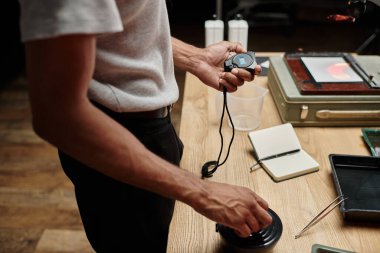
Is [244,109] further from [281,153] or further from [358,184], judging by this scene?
[358,184]

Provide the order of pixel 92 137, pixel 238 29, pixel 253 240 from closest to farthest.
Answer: pixel 92 137, pixel 253 240, pixel 238 29

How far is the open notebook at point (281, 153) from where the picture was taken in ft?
3.48

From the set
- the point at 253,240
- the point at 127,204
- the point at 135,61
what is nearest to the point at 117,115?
the point at 135,61

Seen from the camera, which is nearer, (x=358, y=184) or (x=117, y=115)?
(x=117, y=115)

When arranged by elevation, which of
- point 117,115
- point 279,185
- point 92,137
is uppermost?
point 92,137

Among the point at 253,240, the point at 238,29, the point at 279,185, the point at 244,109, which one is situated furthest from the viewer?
the point at 238,29

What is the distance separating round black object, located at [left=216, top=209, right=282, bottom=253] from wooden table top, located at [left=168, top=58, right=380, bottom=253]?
0.19 feet

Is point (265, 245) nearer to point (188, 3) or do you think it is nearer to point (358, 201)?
point (358, 201)

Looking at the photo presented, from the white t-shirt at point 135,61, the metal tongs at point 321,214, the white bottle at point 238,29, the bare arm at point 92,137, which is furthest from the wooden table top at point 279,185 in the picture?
the white bottle at point 238,29

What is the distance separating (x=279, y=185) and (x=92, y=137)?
594mm

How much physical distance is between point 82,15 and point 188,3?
4578mm

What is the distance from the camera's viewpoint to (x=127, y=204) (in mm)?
924

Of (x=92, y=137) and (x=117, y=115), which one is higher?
(x=92, y=137)

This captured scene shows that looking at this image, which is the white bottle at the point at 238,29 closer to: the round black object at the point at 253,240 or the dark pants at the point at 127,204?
the dark pants at the point at 127,204
